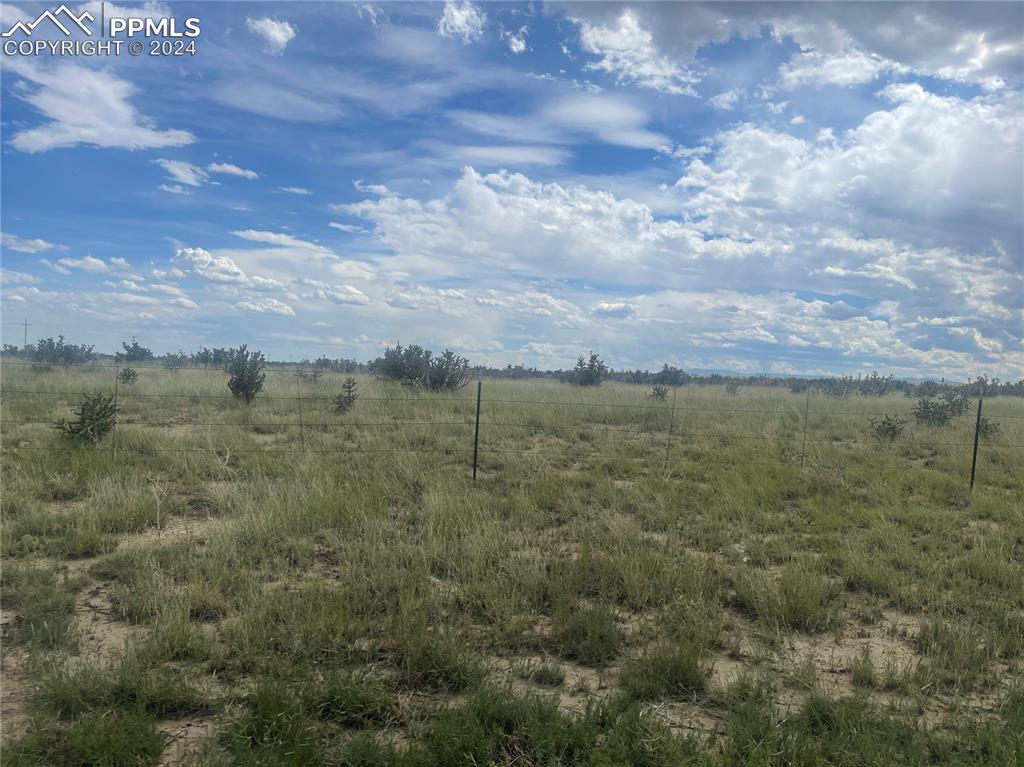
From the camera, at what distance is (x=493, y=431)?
14.6 meters

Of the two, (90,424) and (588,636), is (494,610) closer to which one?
(588,636)

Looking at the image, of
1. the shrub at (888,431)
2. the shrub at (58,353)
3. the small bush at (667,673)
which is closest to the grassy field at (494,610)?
the small bush at (667,673)

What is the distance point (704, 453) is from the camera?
1327cm

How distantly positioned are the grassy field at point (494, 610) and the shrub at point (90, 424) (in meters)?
0.26

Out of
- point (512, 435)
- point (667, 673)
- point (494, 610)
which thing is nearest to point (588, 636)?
point (667, 673)

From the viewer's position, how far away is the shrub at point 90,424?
11039 millimetres

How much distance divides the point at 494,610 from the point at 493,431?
9004 millimetres

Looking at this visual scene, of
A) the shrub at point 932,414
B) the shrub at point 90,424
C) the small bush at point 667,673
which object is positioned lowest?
the small bush at point 667,673

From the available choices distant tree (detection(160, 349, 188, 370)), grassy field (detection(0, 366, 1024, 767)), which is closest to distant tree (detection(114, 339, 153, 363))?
distant tree (detection(160, 349, 188, 370))

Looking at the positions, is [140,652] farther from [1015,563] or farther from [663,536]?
[1015,563]

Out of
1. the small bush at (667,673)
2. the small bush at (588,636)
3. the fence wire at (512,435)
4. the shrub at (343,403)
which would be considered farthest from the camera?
the shrub at (343,403)

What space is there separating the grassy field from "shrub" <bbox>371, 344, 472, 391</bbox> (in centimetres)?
1189

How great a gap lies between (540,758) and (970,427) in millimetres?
18998

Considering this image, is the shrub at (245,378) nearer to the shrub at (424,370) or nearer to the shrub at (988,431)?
the shrub at (424,370)
